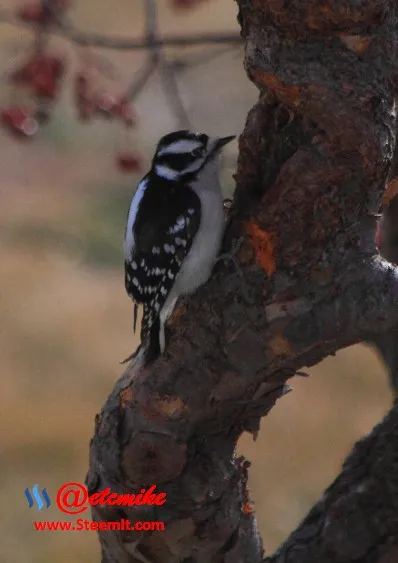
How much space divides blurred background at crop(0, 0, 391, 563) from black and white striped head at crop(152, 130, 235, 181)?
3.34 ft

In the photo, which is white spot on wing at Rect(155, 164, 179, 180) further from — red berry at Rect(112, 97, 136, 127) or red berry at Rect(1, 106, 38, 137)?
red berry at Rect(1, 106, 38, 137)

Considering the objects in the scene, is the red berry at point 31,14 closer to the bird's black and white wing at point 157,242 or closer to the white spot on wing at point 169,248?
the bird's black and white wing at point 157,242

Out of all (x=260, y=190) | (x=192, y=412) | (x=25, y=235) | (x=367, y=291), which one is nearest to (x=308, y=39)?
(x=260, y=190)

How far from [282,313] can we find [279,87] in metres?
0.60

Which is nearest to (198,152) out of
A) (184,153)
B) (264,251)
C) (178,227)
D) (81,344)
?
(184,153)

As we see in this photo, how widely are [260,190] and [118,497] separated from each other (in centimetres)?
97

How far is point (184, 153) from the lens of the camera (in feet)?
11.3

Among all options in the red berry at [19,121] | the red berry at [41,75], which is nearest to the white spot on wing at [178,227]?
the red berry at [41,75]

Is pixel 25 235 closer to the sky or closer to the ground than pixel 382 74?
closer to the sky

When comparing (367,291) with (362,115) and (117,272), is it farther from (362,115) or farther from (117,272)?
(117,272)

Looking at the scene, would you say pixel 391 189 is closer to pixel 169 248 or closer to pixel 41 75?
pixel 169 248

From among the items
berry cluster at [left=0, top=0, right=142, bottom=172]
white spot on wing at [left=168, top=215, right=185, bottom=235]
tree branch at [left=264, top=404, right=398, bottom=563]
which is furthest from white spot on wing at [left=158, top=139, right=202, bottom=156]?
tree branch at [left=264, top=404, right=398, bottom=563]

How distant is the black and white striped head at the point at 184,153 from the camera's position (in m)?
3.41

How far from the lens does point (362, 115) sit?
8.02ft
